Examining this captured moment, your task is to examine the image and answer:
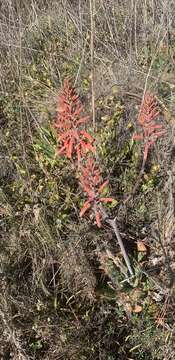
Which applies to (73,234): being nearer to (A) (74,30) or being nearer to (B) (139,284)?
(B) (139,284)

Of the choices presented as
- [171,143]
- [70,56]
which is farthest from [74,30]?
[171,143]

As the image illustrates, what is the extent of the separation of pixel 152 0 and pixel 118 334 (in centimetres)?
197

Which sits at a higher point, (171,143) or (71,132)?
(71,132)

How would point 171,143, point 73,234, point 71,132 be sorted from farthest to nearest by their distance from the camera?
1. point 171,143
2. point 73,234
3. point 71,132

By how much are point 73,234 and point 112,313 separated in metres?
0.39

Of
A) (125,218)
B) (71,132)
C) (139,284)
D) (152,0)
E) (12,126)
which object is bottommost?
(139,284)

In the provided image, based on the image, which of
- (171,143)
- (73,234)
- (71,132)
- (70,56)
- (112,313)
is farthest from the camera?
(70,56)

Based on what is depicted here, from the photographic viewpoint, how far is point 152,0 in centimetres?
263

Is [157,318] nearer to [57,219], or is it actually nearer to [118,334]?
[118,334]

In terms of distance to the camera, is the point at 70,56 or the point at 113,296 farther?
the point at 70,56

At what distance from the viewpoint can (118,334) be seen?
171 cm

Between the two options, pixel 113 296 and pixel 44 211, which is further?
pixel 44 211

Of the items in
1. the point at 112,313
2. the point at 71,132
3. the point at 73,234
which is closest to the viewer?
the point at 71,132

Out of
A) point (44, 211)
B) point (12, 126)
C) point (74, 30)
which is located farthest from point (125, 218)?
point (74, 30)
